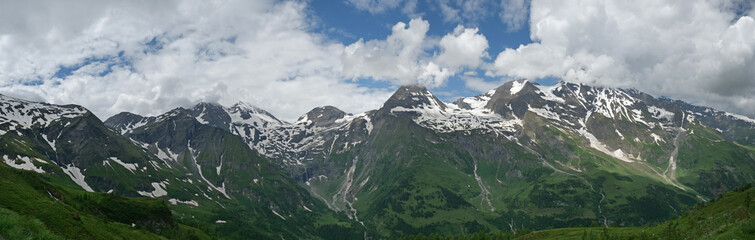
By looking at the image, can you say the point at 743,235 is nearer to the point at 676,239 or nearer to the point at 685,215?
the point at 676,239

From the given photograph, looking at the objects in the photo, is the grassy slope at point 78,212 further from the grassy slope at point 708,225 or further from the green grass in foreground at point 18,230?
the grassy slope at point 708,225

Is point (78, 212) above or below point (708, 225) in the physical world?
above

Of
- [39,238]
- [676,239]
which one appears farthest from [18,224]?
[676,239]

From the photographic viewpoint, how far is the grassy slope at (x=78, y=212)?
245ft

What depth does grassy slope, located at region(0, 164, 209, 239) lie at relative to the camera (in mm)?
74688

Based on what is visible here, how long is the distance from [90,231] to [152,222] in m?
112

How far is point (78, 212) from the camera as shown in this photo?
108812mm

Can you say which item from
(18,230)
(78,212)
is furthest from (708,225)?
(78,212)

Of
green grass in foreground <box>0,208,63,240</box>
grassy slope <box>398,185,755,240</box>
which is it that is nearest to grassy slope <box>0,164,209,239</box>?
green grass in foreground <box>0,208,63,240</box>

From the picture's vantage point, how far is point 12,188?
91.2 metres

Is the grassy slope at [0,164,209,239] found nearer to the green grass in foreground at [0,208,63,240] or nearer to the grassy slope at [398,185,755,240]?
the green grass in foreground at [0,208,63,240]

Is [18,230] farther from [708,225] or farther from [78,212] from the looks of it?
[78,212]

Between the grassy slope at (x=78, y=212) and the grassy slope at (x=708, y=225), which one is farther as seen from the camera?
the grassy slope at (x=78, y=212)

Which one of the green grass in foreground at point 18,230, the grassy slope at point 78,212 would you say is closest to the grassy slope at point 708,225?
the green grass in foreground at point 18,230
